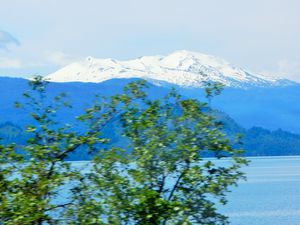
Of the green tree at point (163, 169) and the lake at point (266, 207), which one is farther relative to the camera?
the lake at point (266, 207)

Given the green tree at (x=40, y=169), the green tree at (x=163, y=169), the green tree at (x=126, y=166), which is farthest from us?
the green tree at (x=163, y=169)

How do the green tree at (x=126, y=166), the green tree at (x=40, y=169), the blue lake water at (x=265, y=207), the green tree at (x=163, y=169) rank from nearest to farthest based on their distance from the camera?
the green tree at (x=40, y=169) → the green tree at (x=126, y=166) → the green tree at (x=163, y=169) → the blue lake water at (x=265, y=207)

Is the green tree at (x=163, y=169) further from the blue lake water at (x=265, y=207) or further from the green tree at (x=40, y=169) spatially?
the blue lake water at (x=265, y=207)

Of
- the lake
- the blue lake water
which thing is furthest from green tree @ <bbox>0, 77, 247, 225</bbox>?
the lake

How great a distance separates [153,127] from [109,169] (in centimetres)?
88

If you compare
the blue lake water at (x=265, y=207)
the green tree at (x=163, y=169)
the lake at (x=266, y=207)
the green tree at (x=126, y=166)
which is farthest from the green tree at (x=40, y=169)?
the lake at (x=266, y=207)

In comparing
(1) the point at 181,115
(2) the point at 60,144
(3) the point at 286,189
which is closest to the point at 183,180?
(1) the point at 181,115

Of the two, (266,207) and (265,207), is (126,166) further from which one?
(265,207)

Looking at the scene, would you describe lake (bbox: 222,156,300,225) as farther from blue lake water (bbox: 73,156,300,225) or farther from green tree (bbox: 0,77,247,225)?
green tree (bbox: 0,77,247,225)

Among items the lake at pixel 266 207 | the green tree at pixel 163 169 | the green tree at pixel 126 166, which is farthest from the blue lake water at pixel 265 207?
the green tree at pixel 163 169

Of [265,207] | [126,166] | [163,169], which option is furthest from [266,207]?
[163,169]

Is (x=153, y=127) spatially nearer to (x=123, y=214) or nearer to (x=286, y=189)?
(x=123, y=214)

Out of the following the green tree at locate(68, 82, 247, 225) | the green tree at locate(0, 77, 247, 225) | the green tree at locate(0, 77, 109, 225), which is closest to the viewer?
the green tree at locate(0, 77, 109, 225)

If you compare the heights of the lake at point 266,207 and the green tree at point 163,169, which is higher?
the lake at point 266,207
